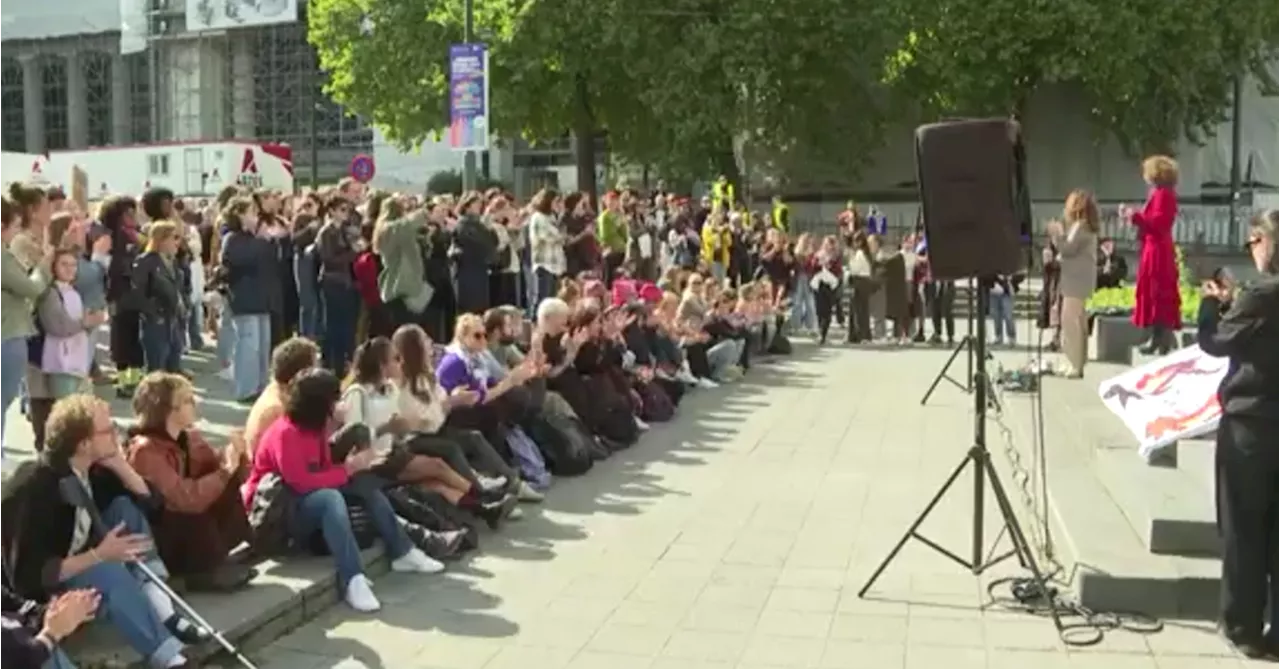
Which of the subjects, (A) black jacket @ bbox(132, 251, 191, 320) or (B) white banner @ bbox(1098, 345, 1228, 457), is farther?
(A) black jacket @ bbox(132, 251, 191, 320)

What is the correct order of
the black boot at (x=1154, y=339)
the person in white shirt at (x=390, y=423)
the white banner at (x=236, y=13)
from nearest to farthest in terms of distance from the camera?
the person in white shirt at (x=390, y=423) < the black boot at (x=1154, y=339) < the white banner at (x=236, y=13)

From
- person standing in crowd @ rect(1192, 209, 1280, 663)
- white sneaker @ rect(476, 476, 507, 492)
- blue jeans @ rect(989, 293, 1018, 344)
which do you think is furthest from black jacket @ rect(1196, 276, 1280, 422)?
blue jeans @ rect(989, 293, 1018, 344)

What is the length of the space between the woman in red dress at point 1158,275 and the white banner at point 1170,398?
303cm

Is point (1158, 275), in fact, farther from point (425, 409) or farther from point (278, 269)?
point (278, 269)

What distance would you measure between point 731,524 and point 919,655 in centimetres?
272

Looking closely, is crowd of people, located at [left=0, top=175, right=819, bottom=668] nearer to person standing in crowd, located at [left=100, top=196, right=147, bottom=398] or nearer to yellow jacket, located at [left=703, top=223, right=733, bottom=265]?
person standing in crowd, located at [left=100, top=196, right=147, bottom=398]

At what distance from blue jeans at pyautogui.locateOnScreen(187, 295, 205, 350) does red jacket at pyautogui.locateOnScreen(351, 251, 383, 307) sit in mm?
3435

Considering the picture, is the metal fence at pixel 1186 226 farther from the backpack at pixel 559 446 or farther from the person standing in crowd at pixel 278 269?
the backpack at pixel 559 446

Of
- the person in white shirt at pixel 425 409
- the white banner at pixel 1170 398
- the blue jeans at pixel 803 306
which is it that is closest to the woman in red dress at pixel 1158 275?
the white banner at pixel 1170 398

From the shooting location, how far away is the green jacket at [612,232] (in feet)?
64.2

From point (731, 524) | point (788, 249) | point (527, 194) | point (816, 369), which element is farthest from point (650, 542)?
point (527, 194)

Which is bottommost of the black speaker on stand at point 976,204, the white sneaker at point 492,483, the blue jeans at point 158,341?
the white sneaker at point 492,483

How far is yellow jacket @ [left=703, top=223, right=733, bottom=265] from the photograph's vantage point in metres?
22.6

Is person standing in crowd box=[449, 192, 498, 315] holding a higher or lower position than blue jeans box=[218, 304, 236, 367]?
higher
